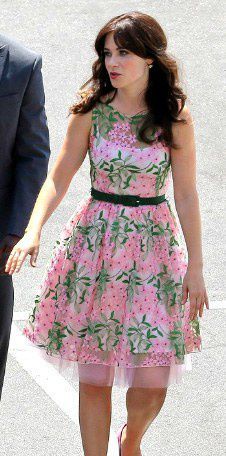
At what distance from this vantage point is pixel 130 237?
231 inches

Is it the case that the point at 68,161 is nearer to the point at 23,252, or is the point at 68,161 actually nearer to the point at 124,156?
the point at 124,156

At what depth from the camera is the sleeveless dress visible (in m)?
5.84

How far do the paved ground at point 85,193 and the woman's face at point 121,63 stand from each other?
144 centimetres

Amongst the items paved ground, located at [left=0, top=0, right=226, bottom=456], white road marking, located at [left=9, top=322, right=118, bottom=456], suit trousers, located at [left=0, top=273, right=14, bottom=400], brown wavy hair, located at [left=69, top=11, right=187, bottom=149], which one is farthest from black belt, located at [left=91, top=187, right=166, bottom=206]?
paved ground, located at [left=0, top=0, right=226, bottom=456]

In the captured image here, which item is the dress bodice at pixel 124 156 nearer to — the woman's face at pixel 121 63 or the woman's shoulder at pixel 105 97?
the woman's shoulder at pixel 105 97

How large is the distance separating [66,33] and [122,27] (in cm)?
617

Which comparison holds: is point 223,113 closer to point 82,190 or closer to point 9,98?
point 82,190

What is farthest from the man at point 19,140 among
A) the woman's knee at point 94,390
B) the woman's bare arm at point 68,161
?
the woman's knee at point 94,390

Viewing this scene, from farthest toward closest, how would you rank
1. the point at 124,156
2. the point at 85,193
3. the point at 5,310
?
1. the point at 85,193
2. the point at 5,310
3. the point at 124,156

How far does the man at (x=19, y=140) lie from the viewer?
19.5 ft

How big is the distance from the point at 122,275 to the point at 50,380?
1.47m


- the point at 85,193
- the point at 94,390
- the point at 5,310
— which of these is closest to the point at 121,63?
the point at 5,310

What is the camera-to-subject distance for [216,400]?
276 inches

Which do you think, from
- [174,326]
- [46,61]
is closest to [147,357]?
[174,326]
